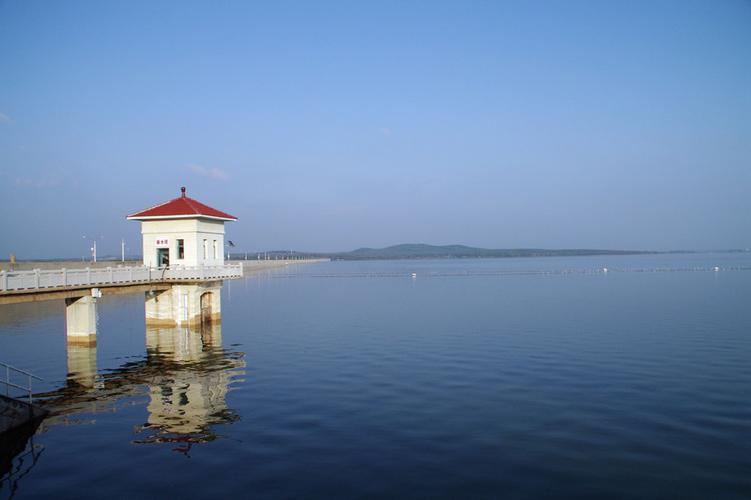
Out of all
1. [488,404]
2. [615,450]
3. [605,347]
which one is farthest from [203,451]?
[605,347]

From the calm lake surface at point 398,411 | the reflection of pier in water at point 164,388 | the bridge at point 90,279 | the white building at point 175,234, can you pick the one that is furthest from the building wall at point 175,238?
the reflection of pier in water at point 164,388

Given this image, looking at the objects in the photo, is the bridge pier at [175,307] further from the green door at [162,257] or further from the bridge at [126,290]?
the green door at [162,257]

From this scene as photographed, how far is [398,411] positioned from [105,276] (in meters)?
20.6

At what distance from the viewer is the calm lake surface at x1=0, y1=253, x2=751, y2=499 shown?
14242 mm

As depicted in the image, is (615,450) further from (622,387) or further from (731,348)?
(731,348)

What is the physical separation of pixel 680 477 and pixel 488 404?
731 cm

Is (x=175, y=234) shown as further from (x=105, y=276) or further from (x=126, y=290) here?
(x=105, y=276)

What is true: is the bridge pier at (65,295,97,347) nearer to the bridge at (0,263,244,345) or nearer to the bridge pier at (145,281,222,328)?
the bridge at (0,263,244,345)

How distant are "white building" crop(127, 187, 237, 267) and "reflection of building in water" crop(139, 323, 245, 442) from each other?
511 centimetres

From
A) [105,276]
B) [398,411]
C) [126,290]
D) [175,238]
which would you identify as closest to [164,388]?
[398,411]

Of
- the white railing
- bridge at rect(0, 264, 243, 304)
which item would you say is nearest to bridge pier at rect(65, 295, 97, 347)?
bridge at rect(0, 264, 243, 304)

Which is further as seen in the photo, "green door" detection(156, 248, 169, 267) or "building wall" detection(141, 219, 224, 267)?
"green door" detection(156, 248, 169, 267)

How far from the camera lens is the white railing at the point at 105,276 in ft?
89.5

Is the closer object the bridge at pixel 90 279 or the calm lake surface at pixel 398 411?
the calm lake surface at pixel 398 411
